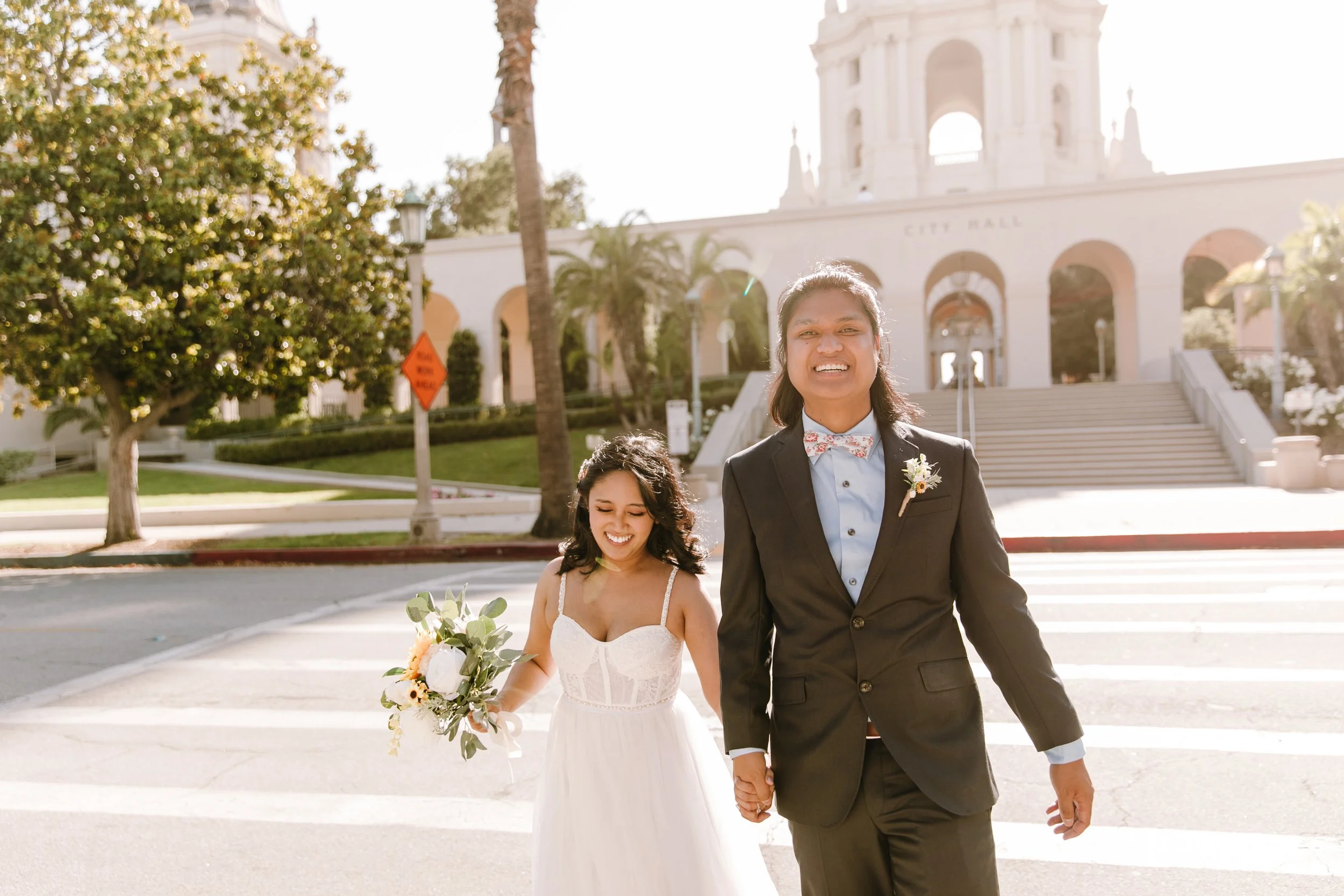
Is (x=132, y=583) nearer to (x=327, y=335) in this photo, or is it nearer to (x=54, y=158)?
(x=327, y=335)

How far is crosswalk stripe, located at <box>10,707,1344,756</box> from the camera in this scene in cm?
513

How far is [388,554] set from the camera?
49.7ft

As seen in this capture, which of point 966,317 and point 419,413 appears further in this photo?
point 966,317

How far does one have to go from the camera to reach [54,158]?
1595 cm

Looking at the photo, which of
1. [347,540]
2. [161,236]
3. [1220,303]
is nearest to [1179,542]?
[347,540]

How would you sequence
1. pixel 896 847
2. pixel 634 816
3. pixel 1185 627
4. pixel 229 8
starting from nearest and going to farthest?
pixel 896 847 < pixel 634 816 < pixel 1185 627 < pixel 229 8

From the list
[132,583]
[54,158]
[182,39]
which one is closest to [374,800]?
[132,583]

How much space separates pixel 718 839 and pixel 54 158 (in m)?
17.1

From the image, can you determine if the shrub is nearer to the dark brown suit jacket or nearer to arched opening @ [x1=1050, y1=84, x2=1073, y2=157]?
the dark brown suit jacket

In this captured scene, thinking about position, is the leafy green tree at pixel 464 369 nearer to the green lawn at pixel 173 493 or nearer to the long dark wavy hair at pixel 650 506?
the green lawn at pixel 173 493

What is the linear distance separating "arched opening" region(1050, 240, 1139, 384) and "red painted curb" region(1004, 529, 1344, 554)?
19.8 m

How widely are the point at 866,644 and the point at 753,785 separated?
0.44 meters

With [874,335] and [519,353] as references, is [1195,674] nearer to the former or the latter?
[874,335]

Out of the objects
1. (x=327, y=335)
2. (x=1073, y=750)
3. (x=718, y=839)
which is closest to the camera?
(x=1073, y=750)
